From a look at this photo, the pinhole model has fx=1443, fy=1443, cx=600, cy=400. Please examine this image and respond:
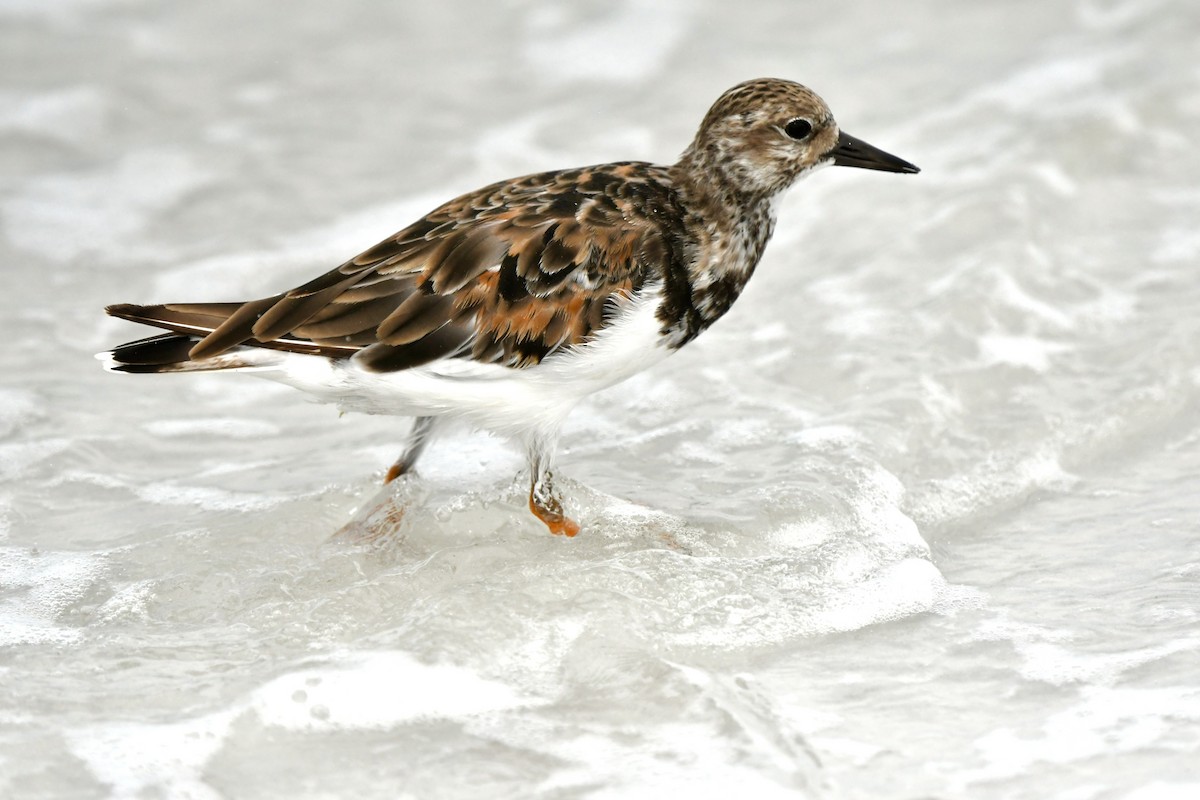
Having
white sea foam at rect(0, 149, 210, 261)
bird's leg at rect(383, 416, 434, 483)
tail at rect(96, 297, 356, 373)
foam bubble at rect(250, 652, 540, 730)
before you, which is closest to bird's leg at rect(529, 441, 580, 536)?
bird's leg at rect(383, 416, 434, 483)

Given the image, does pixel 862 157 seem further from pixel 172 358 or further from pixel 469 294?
pixel 172 358

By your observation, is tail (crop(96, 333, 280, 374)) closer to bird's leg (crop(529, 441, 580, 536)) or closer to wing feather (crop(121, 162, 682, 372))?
wing feather (crop(121, 162, 682, 372))

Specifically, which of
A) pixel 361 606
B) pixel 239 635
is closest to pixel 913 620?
pixel 361 606

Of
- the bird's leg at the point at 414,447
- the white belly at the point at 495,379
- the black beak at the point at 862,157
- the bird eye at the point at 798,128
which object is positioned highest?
the bird eye at the point at 798,128

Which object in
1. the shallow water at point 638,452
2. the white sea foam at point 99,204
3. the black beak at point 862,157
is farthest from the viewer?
the white sea foam at point 99,204

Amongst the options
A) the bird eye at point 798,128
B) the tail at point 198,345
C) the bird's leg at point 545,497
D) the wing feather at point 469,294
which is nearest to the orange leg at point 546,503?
the bird's leg at point 545,497

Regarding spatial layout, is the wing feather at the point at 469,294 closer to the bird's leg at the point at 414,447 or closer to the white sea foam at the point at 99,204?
the bird's leg at the point at 414,447
